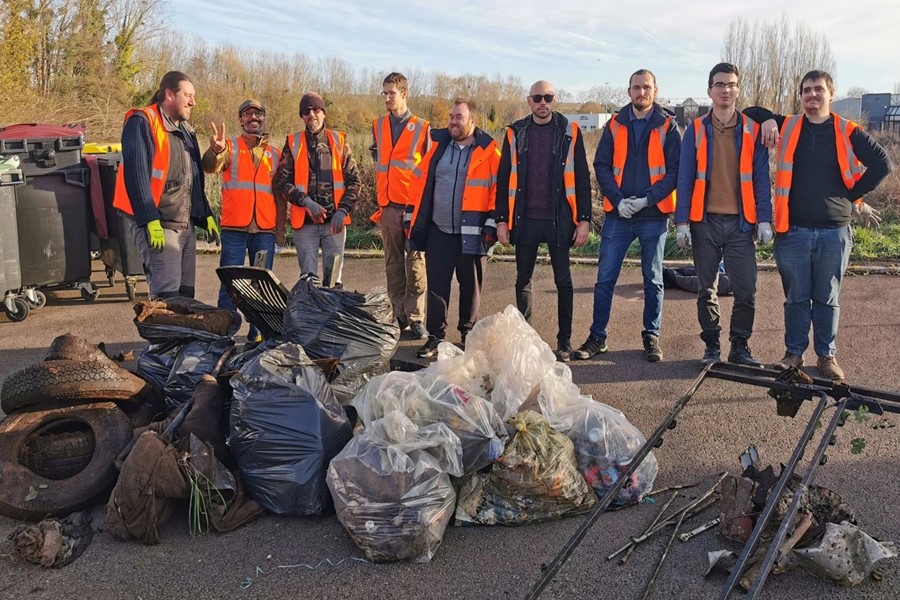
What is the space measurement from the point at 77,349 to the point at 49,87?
19.8 metres

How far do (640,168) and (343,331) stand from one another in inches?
102

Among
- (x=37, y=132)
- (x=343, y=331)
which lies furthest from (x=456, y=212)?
(x=37, y=132)

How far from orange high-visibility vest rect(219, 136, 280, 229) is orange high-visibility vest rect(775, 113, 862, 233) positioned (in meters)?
3.77

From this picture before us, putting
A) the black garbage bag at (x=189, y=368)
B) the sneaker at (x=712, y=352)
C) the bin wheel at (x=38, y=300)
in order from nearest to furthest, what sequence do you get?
the black garbage bag at (x=189, y=368), the sneaker at (x=712, y=352), the bin wheel at (x=38, y=300)

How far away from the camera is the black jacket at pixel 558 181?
5195mm

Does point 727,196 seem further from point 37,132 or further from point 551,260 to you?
point 37,132

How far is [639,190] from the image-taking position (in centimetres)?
526

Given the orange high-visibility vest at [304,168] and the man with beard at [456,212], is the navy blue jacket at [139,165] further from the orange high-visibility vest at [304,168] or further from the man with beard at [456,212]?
the man with beard at [456,212]

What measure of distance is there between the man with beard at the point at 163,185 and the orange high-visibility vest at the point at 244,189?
33 cm

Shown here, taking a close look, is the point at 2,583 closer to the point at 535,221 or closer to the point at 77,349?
the point at 77,349

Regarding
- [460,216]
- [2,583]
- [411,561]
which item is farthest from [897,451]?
[2,583]

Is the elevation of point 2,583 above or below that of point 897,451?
below

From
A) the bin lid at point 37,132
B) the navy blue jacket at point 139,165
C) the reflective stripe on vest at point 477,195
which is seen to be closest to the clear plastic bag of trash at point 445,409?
the reflective stripe on vest at point 477,195

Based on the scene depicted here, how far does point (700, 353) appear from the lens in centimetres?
553
